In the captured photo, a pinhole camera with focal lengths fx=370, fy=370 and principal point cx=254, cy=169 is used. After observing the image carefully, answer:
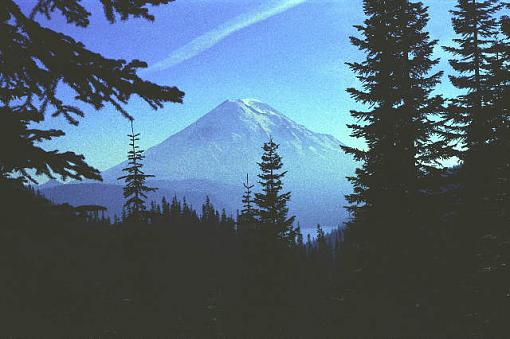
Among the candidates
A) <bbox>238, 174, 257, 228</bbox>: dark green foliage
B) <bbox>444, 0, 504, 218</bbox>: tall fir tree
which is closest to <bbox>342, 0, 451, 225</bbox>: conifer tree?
<bbox>444, 0, 504, 218</bbox>: tall fir tree

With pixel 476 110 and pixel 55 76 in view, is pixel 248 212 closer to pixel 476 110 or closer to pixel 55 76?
pixel 476 110

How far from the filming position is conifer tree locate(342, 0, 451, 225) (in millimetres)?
13375

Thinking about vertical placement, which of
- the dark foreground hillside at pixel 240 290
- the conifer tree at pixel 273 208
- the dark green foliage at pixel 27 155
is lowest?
the dark foreground hillside at pixel 240 290

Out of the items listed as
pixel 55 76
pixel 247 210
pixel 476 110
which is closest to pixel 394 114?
pixel 476 110

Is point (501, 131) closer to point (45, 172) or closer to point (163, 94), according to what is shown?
point (163, 94)

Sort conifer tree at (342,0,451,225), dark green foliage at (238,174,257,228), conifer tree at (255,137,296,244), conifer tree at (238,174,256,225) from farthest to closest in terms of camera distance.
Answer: conifer tree at (238,174,256,225) → dark green foliage at (238,174,257,228) → conifer tree at (255,137,296,244) → conifer tree at (342,0,451,225)

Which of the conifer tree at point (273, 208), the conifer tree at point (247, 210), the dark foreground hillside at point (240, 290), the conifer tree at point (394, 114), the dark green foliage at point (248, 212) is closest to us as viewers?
the dark foreground hillside at point (240, 290)

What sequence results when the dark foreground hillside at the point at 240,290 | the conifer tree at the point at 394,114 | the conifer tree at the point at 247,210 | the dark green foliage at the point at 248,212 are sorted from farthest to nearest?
the conifer tree at the point at 247,210
the dark green foliage at the point at 248,212
the conifer tree at the point at 394,114
the dark foreground hillside at the point at 240,290

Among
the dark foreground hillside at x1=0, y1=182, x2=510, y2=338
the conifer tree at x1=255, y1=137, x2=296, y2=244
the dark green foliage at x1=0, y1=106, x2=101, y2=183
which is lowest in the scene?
the dark foreground hillside at x1=0, y1=182, x2=510, y2=338

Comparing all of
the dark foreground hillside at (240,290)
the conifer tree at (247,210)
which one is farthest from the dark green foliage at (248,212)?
the dark foreground hillside at (240,290)

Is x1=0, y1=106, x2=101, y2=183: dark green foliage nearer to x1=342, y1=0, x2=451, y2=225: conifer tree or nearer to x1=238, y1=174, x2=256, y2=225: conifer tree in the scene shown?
x1=342, y1=0, x2=451, y2=225: conifer tree

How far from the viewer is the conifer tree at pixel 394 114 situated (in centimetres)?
1338

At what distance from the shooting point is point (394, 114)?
13820 mm

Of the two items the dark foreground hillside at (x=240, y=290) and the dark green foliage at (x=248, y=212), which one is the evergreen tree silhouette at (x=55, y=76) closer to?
the dark foreground hillside at (x=240, y=290)
